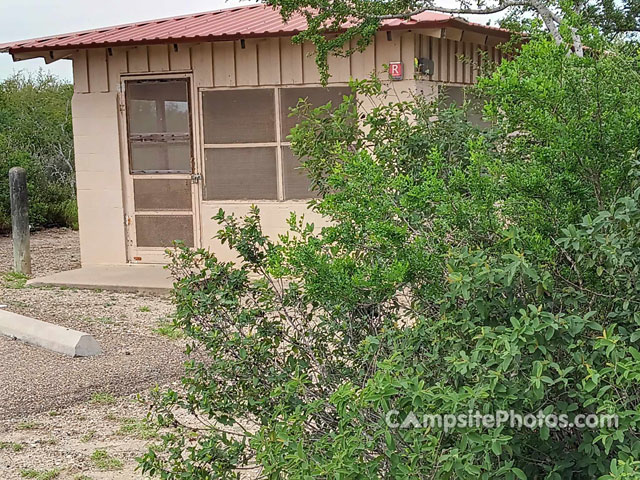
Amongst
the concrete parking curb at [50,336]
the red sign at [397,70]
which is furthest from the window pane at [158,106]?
the concrete parking curb at [50,336]

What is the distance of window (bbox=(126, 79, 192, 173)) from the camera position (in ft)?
34.4

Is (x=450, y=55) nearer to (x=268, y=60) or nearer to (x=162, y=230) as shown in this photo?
(x=268, y=60)

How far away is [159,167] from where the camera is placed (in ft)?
35.0

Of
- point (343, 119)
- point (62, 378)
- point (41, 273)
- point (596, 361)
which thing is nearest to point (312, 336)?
point (343, 119)

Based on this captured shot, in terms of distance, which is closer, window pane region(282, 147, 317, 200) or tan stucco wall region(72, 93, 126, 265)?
window pane region(282, 147, 317, 200)

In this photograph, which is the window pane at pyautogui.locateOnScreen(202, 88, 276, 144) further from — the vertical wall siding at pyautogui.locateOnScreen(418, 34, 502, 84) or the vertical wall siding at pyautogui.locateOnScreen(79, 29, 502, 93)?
the vertical wall siding at pyautogui.locateOnScreen(418, 34, 502, 84)

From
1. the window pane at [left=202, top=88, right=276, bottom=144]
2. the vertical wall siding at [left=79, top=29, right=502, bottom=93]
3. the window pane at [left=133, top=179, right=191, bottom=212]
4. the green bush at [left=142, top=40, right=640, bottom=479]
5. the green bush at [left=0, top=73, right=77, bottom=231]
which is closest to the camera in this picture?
the green bush at [left=142, top=40, right=640, bottom=479]

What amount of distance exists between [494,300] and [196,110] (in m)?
8.17

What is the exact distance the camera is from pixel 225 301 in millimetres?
3662

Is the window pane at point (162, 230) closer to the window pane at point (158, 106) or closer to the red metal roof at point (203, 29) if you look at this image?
the window pane at point (158, 106)

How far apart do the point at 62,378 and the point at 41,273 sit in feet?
18.1

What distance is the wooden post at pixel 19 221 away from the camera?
36.7 feet

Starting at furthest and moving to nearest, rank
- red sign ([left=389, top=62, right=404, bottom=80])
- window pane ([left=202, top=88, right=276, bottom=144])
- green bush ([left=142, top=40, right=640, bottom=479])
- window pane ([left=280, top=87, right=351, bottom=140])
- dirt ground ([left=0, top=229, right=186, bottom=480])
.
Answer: window pane ([left=202, top=88, right=276, bottom=144])
window pane ([left=280, top=87, right=351, bottom=140])
red sign ([left=389, top=62, right=404, bottom=80])
dirt ground ([left=0, top=229, right=186, bottom=480])
green bush ([left=142, top=40, right=640, bottom=479])

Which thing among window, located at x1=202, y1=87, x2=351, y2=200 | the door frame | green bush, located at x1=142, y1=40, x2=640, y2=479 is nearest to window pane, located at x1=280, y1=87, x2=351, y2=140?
window, located at x1=202, y1=87, x2=351, y2=200
